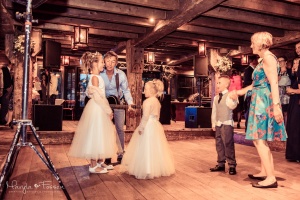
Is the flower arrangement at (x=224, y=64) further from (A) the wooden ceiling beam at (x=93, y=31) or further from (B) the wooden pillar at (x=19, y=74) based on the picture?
(B) the wooden pillar at (x=19, y=74)

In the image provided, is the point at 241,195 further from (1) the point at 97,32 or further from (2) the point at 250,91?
(1) the point at 97,32

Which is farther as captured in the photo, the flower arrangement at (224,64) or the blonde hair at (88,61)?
the flower arrangement at (224,64)

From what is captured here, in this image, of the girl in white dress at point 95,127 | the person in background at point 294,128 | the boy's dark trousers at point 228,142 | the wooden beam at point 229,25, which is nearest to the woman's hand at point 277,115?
the boy's dark trousers at point 228,142

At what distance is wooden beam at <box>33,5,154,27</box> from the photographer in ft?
19.1

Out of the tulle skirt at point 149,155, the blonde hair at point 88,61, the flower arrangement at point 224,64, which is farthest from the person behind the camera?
the flower arrangement at point 224,64

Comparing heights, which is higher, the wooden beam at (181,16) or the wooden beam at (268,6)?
the wooden beam at (268,6)

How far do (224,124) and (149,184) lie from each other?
1310mm

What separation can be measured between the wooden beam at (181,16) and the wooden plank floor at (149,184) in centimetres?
259

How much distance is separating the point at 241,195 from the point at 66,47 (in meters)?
9.22

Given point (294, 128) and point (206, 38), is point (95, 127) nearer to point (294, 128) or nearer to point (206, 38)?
point (294, 128)

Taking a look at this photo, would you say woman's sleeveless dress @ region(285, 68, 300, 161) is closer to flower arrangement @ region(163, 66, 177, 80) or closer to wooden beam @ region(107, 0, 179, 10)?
wooden beam @ region(107, 0, 179, 10)

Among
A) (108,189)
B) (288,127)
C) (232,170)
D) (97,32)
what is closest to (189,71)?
(97,32)

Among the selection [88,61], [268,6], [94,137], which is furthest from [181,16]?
[94,137]

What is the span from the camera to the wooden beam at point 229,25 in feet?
21.5
